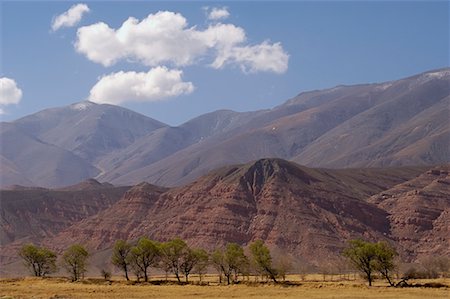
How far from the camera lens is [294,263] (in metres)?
189

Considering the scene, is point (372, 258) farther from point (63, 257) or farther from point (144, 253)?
point (63, 257)

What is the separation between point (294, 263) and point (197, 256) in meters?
79.2

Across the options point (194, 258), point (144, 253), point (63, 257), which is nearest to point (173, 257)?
point (194, 258)

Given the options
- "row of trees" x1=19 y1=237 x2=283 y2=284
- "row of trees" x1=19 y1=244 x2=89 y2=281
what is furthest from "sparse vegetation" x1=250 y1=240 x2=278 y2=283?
"row of trees" x1=19 y1=244 x2=89 y2=281

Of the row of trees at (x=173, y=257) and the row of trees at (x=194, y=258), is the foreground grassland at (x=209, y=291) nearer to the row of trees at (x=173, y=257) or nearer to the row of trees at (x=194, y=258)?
the row of trees at (x=194, y=258)

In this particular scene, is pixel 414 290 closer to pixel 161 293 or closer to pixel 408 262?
pixel 161 293

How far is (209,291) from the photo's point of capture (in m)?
88.3

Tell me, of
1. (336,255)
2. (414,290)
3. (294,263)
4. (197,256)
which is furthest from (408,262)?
(414,290)

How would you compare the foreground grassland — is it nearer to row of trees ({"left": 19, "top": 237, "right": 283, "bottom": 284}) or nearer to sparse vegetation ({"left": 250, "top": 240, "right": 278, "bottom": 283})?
sparse vegetation ({"left": 250, "top": 240, "right": 278, "bottom": 283})

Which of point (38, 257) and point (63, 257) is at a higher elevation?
point (38, 257)

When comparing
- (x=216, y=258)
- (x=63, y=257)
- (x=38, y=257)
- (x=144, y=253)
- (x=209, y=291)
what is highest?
(x=144, y=253)

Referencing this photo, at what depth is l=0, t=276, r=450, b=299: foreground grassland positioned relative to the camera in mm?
79625

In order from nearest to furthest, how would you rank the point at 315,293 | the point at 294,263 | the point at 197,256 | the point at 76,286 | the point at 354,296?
the point at 354,296 → the point at 315,293 → the point at 76,286 → the point at 197,256 → the point at 294,263

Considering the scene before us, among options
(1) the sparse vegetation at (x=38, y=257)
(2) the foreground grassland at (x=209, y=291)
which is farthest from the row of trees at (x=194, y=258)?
(1) the sparse vegetation at (x=38, y=257)
